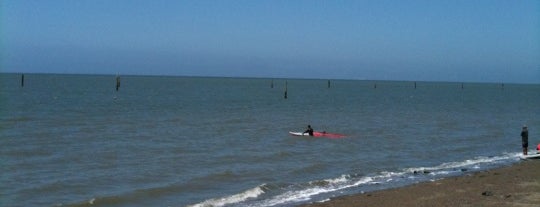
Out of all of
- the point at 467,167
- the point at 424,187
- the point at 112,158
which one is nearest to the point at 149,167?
the point at 112,158

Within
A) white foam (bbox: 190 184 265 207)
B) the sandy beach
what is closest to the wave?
white foam (bbox: 190 184 265 207)

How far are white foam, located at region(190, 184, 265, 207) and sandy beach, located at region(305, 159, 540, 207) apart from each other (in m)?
2.17

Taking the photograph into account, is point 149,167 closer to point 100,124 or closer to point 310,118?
point 100,124

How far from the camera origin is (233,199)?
1500 centimetres

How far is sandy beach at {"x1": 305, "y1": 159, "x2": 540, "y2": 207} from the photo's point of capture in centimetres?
1343

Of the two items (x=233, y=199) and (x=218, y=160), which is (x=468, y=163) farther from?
(x=233, y=199)

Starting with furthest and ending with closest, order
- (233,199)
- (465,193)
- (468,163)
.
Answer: (468,163)
(233,199)
(465,193)

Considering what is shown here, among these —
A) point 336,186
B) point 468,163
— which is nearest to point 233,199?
point 336,186

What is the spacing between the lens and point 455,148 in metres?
27.3

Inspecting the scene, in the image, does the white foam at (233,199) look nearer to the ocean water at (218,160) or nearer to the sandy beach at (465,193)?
the ocean water at (218,160)

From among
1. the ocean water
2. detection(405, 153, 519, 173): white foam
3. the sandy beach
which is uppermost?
the sandy beach

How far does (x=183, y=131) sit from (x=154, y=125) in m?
4.19

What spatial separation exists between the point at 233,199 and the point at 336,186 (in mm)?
3331

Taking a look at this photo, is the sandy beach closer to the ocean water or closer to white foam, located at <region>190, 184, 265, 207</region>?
the ocean water
